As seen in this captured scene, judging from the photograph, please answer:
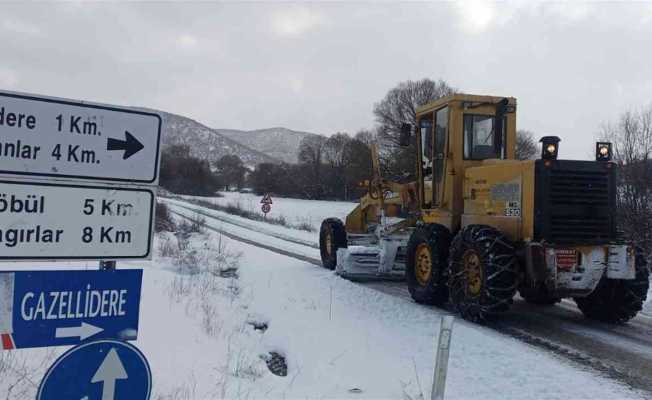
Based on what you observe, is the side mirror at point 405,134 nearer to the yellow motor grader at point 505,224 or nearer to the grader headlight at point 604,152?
the yellow motor grader at point 505,224

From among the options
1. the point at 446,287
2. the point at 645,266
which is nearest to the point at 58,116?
the point at 446,287

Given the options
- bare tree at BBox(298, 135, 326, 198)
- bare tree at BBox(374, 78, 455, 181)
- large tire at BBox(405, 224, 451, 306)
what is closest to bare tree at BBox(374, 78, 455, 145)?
bare tree at BBox(374, 78, 455, 181)

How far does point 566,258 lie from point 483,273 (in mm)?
1027

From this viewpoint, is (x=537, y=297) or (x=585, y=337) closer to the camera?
(x=585, y=337)

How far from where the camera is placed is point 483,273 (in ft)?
23.8

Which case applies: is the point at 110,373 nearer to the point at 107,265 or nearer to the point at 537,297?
the point at 107,265

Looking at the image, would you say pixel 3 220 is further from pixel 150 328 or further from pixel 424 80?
pixel 424 80

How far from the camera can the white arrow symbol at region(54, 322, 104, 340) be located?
242 centimetres

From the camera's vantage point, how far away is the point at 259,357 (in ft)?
18.5

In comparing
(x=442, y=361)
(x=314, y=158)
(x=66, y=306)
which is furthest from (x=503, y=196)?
(x=314, y=158)

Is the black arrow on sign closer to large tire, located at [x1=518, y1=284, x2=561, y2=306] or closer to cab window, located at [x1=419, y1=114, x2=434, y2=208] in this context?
cab window, located at [x1=419, y1=114, x2=434, y2=208]

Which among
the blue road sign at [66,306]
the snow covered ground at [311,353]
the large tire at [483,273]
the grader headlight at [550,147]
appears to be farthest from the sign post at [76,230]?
the grader headlight at [550,147]

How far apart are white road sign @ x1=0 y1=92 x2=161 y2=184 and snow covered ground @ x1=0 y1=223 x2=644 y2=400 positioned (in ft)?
6.10

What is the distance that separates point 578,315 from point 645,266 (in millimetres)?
1226
